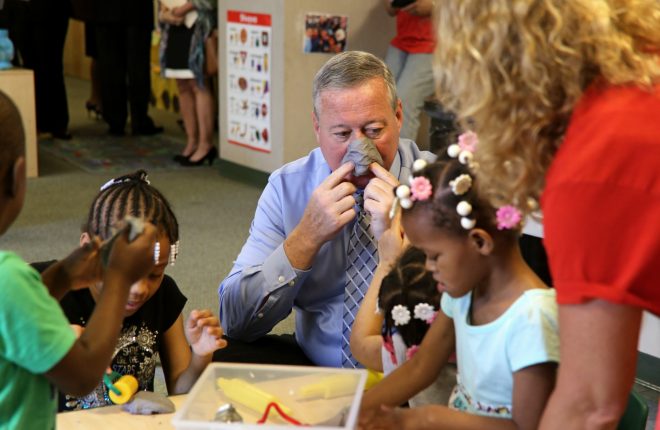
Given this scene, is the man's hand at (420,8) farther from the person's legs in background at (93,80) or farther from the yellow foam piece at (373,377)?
the person's legs in background at (93,80)

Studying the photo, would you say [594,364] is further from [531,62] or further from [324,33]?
[324,33]

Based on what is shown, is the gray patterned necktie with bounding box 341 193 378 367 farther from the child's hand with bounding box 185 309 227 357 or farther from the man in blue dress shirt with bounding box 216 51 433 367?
the child's hand with bounding box 185 309 227 357

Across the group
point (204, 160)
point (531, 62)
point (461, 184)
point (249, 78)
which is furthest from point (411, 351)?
point (204, 160)

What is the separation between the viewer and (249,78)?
5.80 metres

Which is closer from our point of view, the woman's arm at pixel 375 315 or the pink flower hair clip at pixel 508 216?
the pink flower hair clip at pixel 508 216

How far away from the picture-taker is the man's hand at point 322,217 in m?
2.14

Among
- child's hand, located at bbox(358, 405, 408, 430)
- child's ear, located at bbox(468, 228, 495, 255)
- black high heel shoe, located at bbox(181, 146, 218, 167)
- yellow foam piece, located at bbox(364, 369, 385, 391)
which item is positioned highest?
child's ear, located at bbox(468, 228, 495, 255)

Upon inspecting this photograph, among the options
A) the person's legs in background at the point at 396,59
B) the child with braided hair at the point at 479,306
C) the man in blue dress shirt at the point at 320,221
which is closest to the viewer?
the child with braided hair at the point at 479,306

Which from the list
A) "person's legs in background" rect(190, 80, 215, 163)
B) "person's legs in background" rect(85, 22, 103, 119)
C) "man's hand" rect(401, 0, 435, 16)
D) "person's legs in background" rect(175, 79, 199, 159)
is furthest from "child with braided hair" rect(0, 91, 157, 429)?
"person's legs in background" rect(85, 22, 103, 119)

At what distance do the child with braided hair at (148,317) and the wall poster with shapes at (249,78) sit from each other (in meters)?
3.60

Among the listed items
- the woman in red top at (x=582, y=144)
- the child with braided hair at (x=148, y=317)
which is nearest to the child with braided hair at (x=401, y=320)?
the child with braided hair at (x=148, y=317)

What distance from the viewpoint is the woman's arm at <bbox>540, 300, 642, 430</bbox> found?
117 centimetres

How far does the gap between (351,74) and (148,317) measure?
2.49 feet

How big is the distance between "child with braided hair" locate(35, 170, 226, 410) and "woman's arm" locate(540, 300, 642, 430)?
0.86m
